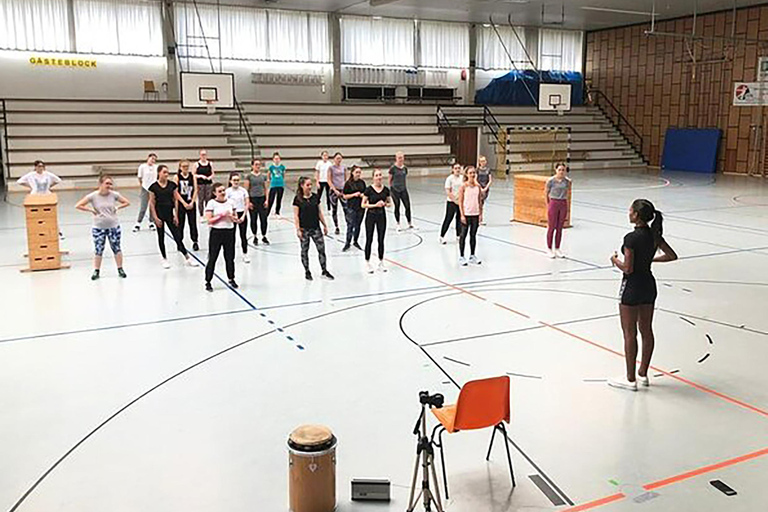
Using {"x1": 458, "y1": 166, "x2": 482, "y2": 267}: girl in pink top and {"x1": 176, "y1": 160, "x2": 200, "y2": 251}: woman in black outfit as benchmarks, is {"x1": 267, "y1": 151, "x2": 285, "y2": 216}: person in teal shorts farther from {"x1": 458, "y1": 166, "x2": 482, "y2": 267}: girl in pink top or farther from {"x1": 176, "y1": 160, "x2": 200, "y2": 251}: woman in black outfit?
{"x1": 458, "y1": 166, "x2": 482, "y2": 267}: girl in pink top

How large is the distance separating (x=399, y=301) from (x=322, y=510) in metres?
5.21

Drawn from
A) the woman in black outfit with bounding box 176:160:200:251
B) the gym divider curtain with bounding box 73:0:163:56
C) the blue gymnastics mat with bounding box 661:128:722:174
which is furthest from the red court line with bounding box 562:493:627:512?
the blue gymnastics mat with bounding box 661:128:722:174

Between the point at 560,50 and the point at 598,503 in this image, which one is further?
the point at 560,50

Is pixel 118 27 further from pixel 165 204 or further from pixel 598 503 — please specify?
pixel 598 503

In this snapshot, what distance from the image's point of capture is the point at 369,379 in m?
6.49

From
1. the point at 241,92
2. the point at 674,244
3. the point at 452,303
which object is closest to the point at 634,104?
the point at 241,92

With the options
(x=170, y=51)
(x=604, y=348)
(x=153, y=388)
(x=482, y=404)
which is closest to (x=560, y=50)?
(x=170, y=51)

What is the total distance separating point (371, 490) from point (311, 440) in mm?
574

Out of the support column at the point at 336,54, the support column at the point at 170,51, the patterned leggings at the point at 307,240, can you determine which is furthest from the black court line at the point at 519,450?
the support column at the point at 336,54

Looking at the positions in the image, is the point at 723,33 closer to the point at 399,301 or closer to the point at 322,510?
the point at 399,301

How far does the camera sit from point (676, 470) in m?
Result: 4.84

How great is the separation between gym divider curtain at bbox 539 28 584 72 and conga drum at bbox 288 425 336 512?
109 feet

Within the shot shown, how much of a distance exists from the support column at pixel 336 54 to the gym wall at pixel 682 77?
13.0 meters

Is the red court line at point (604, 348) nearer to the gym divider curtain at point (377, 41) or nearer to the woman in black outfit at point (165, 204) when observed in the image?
the woman in black outfit at point (165, 204)
